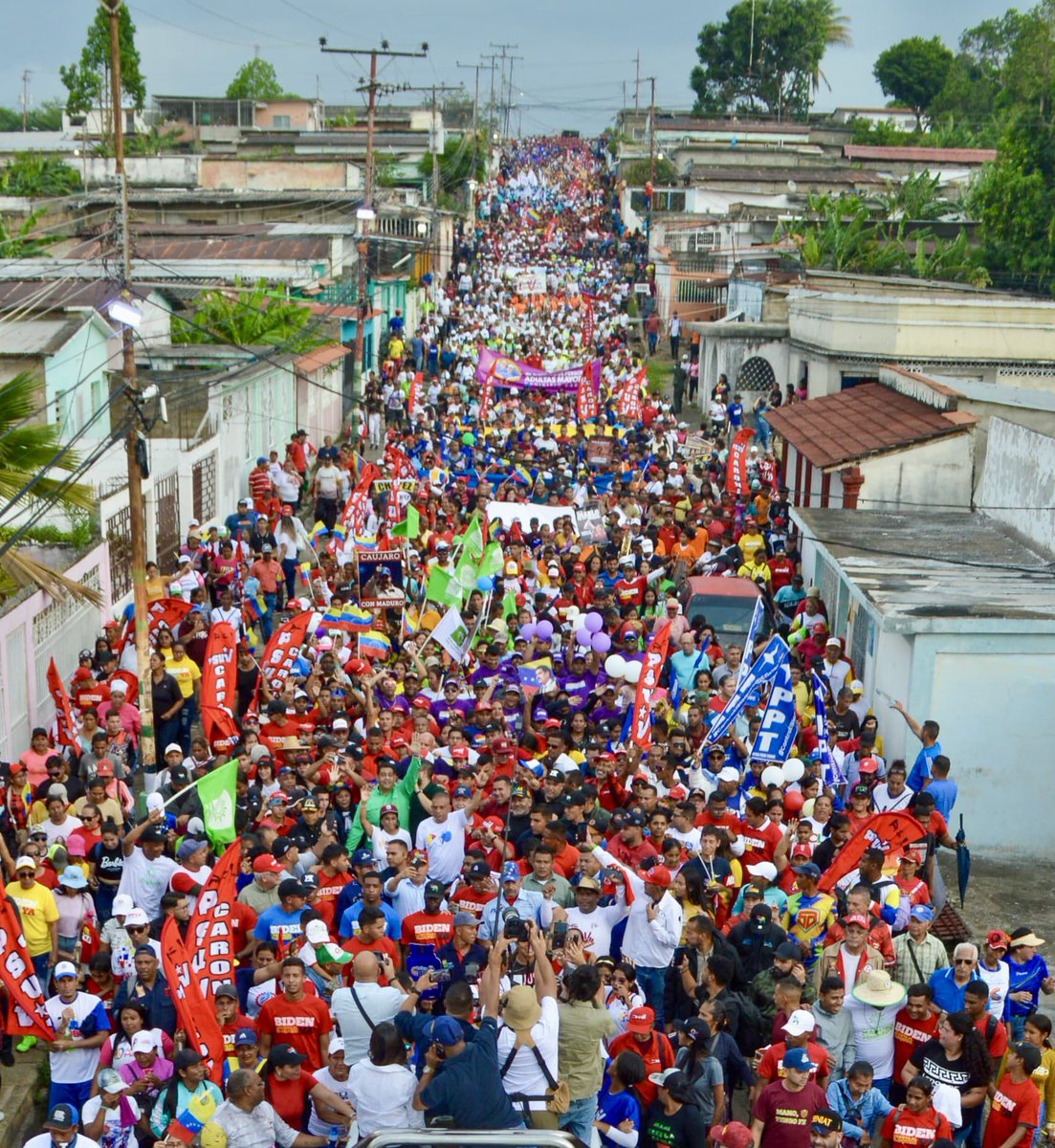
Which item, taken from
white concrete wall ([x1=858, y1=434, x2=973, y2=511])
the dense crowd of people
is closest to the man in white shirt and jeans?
the dense crowd of people

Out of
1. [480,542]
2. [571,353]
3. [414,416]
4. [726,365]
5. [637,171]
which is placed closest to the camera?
[480,542]

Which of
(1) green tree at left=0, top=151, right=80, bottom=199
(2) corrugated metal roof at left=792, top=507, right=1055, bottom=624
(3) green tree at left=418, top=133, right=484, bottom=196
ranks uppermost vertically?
(3) green tree at left=418, top=133, right=484, bottom=196

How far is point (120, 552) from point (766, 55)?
8874 cm

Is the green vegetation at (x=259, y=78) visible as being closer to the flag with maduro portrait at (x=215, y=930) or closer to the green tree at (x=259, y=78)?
the green tree at (x=259, y=78)

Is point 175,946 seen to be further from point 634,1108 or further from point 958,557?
point 958,557

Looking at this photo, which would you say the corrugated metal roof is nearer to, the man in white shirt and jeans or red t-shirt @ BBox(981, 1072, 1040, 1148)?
the man in white shirt and jeans

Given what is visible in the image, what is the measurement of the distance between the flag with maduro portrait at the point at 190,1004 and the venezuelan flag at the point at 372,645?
726 cm

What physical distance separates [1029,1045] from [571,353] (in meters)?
37.5

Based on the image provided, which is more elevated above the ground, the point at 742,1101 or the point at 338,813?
the point at 338,813

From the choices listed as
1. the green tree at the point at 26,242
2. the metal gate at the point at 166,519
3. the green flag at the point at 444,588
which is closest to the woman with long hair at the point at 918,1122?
the green flag at the point at 444,588

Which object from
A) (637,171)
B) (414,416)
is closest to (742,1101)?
(414,416)

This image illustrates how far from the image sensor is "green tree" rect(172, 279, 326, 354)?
98.6ft

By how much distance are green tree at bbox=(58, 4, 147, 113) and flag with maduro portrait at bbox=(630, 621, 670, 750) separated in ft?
197

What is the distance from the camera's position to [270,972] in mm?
9070
